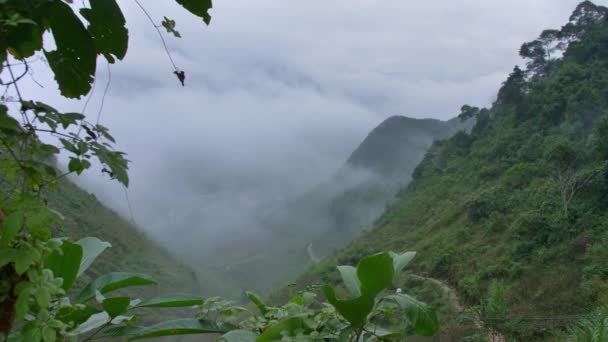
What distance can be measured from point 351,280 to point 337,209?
4892 cm

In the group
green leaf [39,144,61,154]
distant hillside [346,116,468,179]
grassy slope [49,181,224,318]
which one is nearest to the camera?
green leaf [39,144,61,154]

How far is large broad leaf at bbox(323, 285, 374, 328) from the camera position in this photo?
1.02 metres

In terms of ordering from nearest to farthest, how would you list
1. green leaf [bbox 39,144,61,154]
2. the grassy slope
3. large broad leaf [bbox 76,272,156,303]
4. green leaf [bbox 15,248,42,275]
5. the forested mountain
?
green leaf [bbox 15,248,42,275] < green leaf [bbox 39,144,61,154] < large broad leaf [bbox 76,272,156,303] < the forested mountain < the grassy slope

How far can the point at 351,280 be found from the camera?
1106 millimetres

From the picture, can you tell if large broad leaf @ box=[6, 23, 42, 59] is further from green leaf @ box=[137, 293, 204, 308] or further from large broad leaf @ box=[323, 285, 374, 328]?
large broad leaf @ box=[323, 285, 374, 328]

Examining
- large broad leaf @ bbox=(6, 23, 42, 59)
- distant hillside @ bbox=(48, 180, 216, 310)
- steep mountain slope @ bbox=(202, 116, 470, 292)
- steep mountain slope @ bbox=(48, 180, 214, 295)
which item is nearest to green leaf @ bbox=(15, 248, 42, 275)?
large broad leaf @ bbox=(6, 23, 42, 59)

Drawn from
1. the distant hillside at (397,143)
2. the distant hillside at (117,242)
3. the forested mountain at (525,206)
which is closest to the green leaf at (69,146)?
the forested mountain at (525,206)

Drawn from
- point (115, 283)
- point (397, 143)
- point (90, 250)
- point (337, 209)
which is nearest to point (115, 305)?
point (115, 283)

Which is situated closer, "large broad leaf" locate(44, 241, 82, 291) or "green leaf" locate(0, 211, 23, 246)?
"green leaf" locate(0, 211, 23, 246)

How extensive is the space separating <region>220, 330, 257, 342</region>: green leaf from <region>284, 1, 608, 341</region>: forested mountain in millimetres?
4192

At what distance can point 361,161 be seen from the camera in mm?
59812

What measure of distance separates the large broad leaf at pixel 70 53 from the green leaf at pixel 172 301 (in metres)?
Result: 0.50

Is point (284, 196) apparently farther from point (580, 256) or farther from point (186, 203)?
point (580, 256)

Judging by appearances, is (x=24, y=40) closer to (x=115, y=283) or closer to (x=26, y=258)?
(x=26, y=258)
